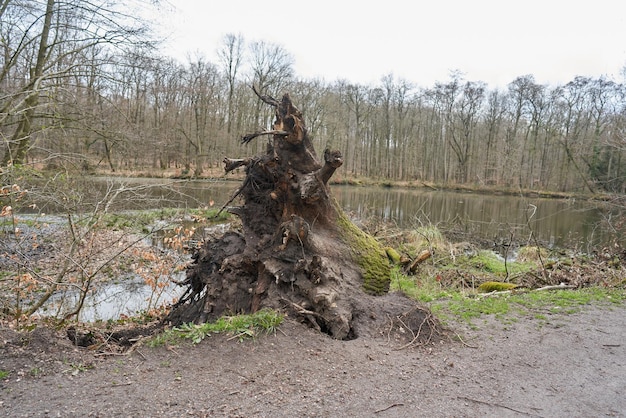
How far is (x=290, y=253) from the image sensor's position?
5410 mm

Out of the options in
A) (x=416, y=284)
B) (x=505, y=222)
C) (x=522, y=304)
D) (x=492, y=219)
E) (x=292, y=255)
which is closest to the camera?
(x=292, y=255)

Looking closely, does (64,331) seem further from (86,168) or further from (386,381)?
(86,168)

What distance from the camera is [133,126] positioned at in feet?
29.6

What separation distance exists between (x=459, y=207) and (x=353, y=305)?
26.8 m

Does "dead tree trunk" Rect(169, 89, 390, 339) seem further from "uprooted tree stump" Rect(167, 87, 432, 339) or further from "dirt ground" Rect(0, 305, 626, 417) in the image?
"dirt ground" Rect(0, 305, 626, 417)

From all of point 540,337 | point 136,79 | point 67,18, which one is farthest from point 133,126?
point 540,337

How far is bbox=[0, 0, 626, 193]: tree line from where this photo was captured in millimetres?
8047

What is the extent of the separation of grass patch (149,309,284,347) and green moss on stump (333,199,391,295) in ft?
5.71

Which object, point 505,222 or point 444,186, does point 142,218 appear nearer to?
point 505,222

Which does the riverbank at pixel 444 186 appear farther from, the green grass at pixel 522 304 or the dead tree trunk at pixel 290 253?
the green grass at pixel 522 304

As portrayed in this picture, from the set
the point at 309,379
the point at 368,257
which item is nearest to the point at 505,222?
the point at 368,257

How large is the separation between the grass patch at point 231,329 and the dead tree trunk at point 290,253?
43 centimetres

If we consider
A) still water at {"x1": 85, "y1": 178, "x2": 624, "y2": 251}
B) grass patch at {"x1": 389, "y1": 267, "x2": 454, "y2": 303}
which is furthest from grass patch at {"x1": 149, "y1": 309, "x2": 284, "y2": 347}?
still water at {"x1": 85, "y1": 178, "x2": 624, "y2": 251}

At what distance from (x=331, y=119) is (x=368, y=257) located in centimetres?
3874
